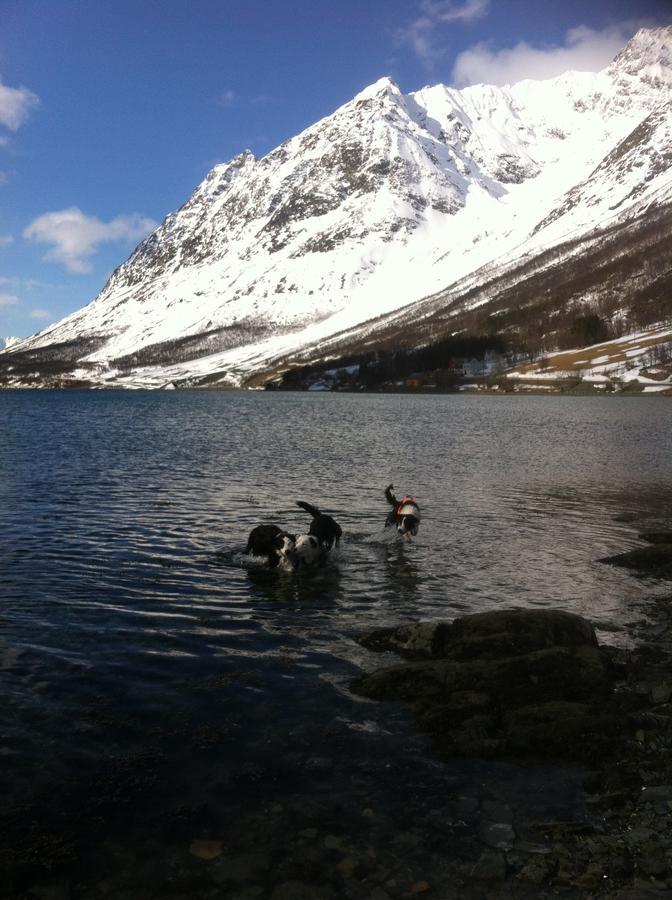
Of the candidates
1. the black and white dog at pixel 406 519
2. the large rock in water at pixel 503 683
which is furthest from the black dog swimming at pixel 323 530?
the large rock in water at pixel 503 683

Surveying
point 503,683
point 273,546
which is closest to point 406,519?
point 273,546

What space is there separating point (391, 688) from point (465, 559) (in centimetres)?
966

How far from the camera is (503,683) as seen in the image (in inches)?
430

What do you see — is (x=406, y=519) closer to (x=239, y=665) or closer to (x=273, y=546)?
(x=273, y=546)

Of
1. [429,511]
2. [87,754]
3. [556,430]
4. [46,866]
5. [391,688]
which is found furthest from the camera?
[556,430]

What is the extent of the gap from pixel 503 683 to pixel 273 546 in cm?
921

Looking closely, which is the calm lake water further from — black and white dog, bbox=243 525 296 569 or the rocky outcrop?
the rocky outcrop

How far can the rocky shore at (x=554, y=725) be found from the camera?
7.01 m

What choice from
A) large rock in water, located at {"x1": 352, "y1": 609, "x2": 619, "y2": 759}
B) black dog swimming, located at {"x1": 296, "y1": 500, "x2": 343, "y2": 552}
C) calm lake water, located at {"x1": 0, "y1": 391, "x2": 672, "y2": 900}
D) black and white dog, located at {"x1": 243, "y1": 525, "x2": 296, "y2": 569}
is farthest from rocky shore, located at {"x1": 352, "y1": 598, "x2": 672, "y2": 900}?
black dog swimming, located at {"x1": 296, "y1": 500, "x2": 343, "y2": 552}

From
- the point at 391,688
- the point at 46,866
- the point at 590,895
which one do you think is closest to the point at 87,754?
the point at 46,866

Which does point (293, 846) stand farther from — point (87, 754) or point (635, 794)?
point (635, 794)

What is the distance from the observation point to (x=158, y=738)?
31.5 ft

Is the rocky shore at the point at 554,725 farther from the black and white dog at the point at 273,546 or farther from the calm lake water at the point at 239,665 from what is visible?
the black and white dog at the point at 273,546

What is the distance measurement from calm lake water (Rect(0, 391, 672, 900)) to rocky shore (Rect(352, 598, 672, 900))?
1.50 ft
